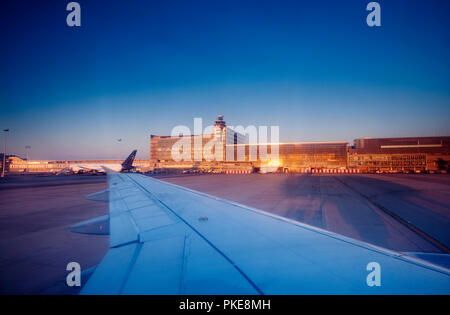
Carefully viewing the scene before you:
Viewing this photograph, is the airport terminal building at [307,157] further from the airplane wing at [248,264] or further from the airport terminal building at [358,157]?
the airplane wing at [248,264]

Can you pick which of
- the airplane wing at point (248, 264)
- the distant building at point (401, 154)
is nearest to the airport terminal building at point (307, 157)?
the distant building at point (401, 154)

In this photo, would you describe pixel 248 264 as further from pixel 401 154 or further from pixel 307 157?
pixel 401 154

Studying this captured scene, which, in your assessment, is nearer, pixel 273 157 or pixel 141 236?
pixel 141 236

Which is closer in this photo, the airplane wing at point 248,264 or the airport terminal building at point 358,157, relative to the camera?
the airplane wing at point 248,264

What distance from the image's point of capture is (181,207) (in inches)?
136

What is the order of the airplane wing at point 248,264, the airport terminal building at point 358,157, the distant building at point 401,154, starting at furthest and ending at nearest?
1. the airport terminal building at point 358,157
2. the distant building at point 401,154
3. the airplane wing at point 248,264

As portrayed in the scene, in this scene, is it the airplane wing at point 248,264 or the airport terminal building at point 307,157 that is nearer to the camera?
the airplane wing at point 248,264

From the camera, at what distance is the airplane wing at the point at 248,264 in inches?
46.9

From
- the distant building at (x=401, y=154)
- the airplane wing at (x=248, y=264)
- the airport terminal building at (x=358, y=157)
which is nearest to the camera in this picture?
the airplane wing at (x=248, y=264)

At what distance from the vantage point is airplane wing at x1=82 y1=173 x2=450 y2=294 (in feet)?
3.91

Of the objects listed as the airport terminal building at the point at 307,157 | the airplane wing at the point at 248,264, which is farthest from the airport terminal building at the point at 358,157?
the airplane wing at the point at 248,264
